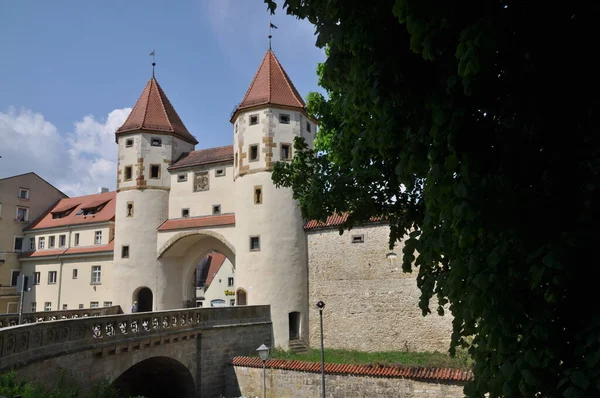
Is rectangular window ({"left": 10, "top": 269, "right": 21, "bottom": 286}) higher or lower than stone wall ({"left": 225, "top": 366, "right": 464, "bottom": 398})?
higher

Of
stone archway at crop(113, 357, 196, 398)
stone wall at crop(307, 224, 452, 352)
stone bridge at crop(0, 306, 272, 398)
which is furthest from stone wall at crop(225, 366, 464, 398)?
stone wall at crop(307, 224, 452, 352)

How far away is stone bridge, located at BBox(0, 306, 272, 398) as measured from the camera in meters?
11.0

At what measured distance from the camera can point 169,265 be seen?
26359 mm

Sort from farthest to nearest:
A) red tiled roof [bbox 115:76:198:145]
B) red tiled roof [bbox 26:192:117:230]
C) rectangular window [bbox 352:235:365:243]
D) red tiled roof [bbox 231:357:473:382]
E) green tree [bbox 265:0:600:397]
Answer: red tiled roof [bbox 26:192:117:230] < red tiled roof [bbox 115:76:198:145] < rectangular window [bbox 352:235:365:243] < red tiled roof [bbox 231:357:473:382] < green tree [bbox 265:0:600:397]

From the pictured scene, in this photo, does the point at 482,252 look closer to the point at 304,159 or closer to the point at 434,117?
the point at 434,117

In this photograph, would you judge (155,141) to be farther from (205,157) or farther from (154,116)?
(205,157)

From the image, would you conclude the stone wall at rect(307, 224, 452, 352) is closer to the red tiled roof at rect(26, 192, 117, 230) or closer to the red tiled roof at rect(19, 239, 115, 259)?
the red tiled roof at rect(19, 239, 115, 259)

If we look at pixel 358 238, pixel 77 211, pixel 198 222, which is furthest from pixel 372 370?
pixel 77 211

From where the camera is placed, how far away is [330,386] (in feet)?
57.4

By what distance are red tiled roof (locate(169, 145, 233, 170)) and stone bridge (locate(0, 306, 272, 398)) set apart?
8661 mm

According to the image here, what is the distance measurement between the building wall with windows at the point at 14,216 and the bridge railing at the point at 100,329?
2036 centimetres

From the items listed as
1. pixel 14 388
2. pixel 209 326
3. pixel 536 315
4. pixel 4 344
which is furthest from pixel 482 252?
pixel 209 326

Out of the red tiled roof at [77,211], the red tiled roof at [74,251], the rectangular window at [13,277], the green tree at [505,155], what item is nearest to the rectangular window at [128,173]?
the red tiled roof at [74,251]

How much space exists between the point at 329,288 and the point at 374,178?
15344 mm
